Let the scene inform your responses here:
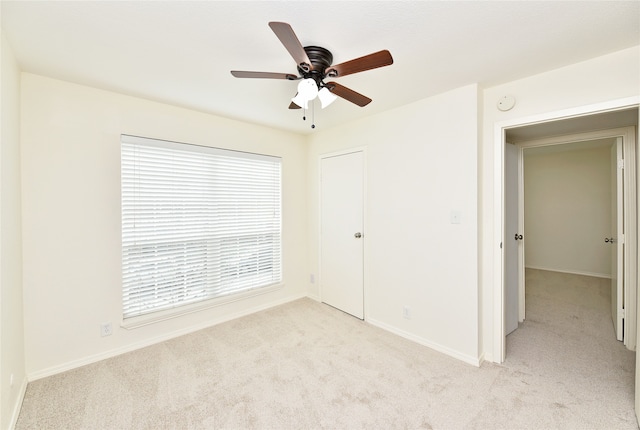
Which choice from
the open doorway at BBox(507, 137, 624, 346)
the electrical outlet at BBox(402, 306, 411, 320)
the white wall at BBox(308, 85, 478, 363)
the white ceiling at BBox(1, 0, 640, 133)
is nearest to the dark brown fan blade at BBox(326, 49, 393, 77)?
the white ceiling at BBox(1, 0, 640, 133)

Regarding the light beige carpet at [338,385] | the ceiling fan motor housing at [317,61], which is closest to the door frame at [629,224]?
the light beige carpet at [338,385]

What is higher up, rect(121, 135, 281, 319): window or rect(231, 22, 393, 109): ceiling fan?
rect(231, 22, 393, 109): ceiling fan

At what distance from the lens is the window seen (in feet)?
8.73

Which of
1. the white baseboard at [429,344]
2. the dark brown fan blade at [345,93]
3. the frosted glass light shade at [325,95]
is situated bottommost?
the white baseboard at [429,344]

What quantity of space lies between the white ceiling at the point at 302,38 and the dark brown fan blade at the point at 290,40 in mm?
228

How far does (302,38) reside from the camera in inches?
65.5

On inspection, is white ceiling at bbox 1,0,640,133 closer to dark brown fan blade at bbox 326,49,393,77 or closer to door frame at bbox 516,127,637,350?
dark brown fan blade at bbox 326,49,393,77

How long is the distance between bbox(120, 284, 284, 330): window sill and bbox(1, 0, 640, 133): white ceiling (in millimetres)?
2167

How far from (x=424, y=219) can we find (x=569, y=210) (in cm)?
463

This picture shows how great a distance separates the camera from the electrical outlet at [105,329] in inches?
97.7

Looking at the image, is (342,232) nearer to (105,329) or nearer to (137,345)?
(137,345)

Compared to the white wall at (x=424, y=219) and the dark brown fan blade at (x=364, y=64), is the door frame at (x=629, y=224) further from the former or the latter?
the dark brown fan blade at (x=364, y=64)

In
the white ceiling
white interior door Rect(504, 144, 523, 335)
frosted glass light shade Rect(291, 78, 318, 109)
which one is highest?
the white ceiling

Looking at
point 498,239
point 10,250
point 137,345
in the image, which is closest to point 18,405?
point 137,345
